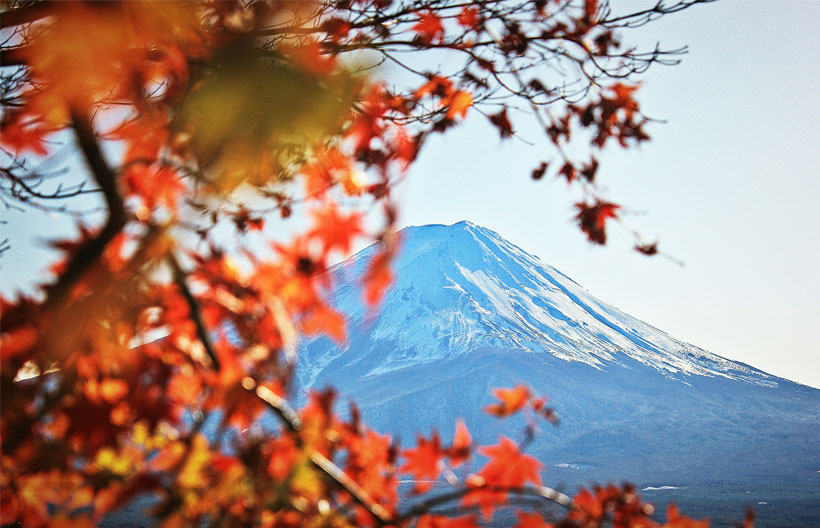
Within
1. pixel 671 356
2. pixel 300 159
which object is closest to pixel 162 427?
pixel 300 159

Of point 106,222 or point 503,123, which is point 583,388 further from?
point 106,222

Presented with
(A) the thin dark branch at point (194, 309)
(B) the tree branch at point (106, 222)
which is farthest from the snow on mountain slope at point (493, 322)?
(B) the tree branch at point (106, 222)

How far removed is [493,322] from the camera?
5956 cm

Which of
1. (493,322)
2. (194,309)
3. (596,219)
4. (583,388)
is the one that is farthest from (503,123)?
(493,322)

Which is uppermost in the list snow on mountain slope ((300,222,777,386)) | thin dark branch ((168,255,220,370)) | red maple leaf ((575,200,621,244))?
red maple leaf ((575,200,621,244))

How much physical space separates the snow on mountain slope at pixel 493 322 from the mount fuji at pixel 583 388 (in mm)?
240

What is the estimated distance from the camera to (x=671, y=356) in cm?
6231

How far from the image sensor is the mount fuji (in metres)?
27.5

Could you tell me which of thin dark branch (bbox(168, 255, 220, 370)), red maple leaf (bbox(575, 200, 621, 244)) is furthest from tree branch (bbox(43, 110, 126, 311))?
red maple leaf (bbox(575, 200, 621, 244))

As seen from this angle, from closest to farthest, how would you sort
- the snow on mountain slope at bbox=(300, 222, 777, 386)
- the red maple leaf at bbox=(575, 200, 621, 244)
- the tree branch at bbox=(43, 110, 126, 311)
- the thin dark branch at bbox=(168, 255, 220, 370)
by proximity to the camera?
the tree branch at bbox=(43, 110, 126, 311) → the thin dark branch at bbox=(168, 255, 220, 370) → the red maple leaf at bbox=(575, 200, 621, 244) → the snow on mountain slope at bbox=(300, 222, 777, 386)

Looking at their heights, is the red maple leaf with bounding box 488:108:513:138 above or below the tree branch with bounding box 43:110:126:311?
above

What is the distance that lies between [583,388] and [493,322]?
1436cm

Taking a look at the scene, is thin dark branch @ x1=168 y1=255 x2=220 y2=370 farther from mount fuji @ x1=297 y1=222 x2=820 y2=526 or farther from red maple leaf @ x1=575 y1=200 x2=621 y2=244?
mount fuji @ x1=297 y1=222 x2=820 y2=526

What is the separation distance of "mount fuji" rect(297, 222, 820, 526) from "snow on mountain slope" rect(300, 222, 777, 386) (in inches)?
9.5
